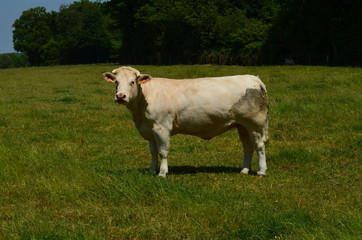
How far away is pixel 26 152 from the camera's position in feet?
32.8

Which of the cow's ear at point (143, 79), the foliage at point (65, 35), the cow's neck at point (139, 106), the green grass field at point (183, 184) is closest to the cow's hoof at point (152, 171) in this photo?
the green grass field at point (183, 184)

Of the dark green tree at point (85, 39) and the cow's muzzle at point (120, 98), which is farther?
the dark green tree at point (85, 39)

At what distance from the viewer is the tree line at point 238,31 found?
5223cm

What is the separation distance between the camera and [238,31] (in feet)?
225

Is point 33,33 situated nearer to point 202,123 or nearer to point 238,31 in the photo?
point 238,31

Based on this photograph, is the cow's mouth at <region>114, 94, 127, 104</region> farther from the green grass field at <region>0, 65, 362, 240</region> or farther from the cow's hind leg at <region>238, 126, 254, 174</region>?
the cow's hind leg at <region>238, 126, 254, 174</region>

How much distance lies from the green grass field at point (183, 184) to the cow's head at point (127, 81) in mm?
1366

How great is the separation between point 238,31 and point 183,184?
203 ft

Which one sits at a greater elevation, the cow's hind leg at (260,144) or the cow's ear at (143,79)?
the cow's ear at (143,79)

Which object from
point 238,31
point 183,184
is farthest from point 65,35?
point 183,184

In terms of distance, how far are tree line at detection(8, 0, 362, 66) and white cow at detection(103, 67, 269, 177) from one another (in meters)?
41.3

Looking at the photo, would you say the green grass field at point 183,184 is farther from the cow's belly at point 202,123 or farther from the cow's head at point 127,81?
the cow's head at point 127,81

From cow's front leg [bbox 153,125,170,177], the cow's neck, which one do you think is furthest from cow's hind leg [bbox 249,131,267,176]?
the cow's neck

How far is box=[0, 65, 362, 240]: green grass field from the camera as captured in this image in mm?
6453
